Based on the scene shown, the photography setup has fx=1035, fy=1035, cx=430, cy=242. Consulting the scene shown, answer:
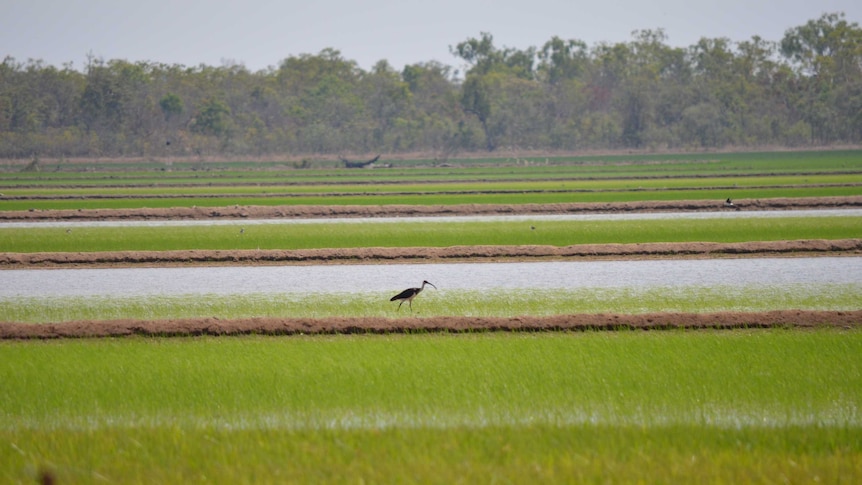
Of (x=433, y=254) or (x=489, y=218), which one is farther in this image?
(x=489, y=218)

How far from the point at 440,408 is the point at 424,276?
10.6 m

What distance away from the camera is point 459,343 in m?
12.2

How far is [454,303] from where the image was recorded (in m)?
15.8

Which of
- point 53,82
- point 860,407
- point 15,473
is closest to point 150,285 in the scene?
point 15,473

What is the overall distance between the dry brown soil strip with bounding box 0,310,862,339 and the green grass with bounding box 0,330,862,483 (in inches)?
15.9

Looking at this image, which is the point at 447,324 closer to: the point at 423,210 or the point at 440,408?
the point at 440,408

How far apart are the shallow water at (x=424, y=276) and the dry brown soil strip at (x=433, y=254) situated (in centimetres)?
97

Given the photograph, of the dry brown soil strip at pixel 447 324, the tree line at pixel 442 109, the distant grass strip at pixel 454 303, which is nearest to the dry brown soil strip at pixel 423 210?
the distant grass strip at pixel 454 303

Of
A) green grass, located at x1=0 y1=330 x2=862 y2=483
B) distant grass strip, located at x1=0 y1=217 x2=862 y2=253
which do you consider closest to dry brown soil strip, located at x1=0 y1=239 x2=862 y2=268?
distant grass strip, located at x1=0 y1=217 x2=862 y2=253

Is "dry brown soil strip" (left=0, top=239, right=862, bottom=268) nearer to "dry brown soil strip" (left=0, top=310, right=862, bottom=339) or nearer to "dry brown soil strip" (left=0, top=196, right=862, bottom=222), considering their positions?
"dry brown soil strip" (left=0, top=310, right=862, bottom=339)

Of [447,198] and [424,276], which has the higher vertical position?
[424,276]

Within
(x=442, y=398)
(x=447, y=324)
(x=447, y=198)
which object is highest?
(x=442, y=398)

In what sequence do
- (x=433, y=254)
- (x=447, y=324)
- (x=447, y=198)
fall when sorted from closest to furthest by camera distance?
1. (x=447, y=324)
2. (x=433, y=254)
3. (x=447, y=198)

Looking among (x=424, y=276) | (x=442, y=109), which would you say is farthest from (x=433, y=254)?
(x=442, y=109)
